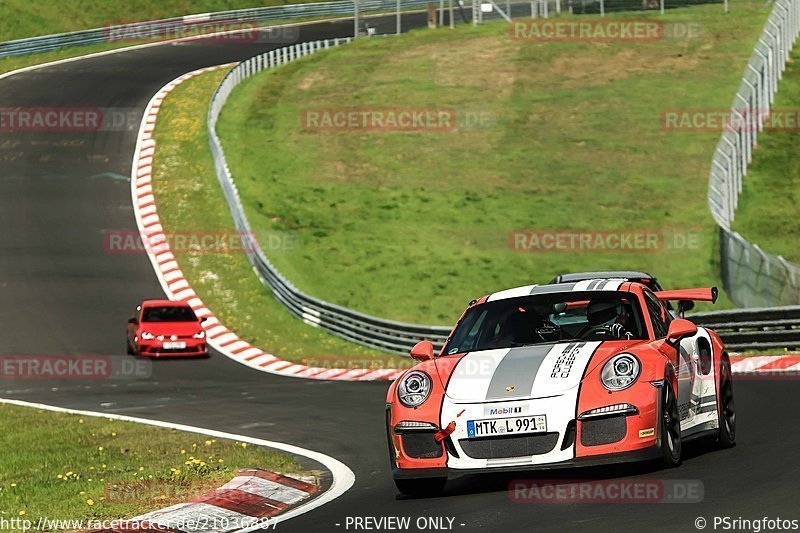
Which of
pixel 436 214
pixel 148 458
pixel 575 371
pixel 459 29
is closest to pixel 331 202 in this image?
pixel 436 214

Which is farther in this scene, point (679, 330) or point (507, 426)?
point (679, 330)

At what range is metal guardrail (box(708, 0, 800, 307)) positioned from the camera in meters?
24.3

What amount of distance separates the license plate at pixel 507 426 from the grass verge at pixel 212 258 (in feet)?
54.0

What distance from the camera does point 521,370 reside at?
1026 cm

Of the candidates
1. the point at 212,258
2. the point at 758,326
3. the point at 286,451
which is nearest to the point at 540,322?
the point at 286,451

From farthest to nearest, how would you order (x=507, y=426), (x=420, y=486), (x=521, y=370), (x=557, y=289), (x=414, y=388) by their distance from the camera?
1. (x=557, y=289)
2. (x=414, y=388)
3. (x=420, y=486)
4. (x=521, y=370)
5. (x=507, y=426)

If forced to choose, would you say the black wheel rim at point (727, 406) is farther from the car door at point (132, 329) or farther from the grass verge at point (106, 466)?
the car door at point (132, 329)

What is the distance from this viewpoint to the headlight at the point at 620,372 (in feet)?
33.0

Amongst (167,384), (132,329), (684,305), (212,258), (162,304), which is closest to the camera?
(684,305)

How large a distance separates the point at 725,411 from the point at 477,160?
116ft

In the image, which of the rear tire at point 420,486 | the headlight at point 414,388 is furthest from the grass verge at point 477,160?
the rear tire at point 420,486

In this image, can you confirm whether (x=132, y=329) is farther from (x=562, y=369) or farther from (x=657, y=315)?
(x=562, y=369)

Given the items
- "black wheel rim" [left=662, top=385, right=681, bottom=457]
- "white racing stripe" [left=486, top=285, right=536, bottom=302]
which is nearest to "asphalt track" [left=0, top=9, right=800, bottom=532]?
"black wheel rim" [left=662, top=385, right=681, bottom=457]

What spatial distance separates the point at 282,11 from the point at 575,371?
6943 centimetres
